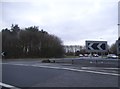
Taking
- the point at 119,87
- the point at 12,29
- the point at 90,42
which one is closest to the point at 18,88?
the point at 119,87

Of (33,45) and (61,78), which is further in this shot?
(33,45)

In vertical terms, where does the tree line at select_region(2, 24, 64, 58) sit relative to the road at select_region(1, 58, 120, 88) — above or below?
above

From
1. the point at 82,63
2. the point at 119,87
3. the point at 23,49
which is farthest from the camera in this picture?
the point at 23,49

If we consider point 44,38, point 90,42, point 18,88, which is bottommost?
point 18,88

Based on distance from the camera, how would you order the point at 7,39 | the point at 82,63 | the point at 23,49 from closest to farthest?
the point at 82,63, the point at 7,39, the point at 23,49

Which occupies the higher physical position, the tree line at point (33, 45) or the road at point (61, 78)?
the tree line at point (33, 45)

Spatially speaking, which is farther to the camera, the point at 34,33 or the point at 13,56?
the point at 34,33

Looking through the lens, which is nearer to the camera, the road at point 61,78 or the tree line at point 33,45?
the road at point 61,78

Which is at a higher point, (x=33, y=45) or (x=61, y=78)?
(x=33, y=45)

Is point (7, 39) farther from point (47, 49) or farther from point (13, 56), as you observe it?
point (47, 49)

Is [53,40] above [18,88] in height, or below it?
above

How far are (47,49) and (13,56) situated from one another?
37.2 feet

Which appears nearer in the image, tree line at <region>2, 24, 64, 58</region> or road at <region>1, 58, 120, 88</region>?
road at <region>1, 58, 120, 88</region>

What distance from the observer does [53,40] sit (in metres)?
89.8
